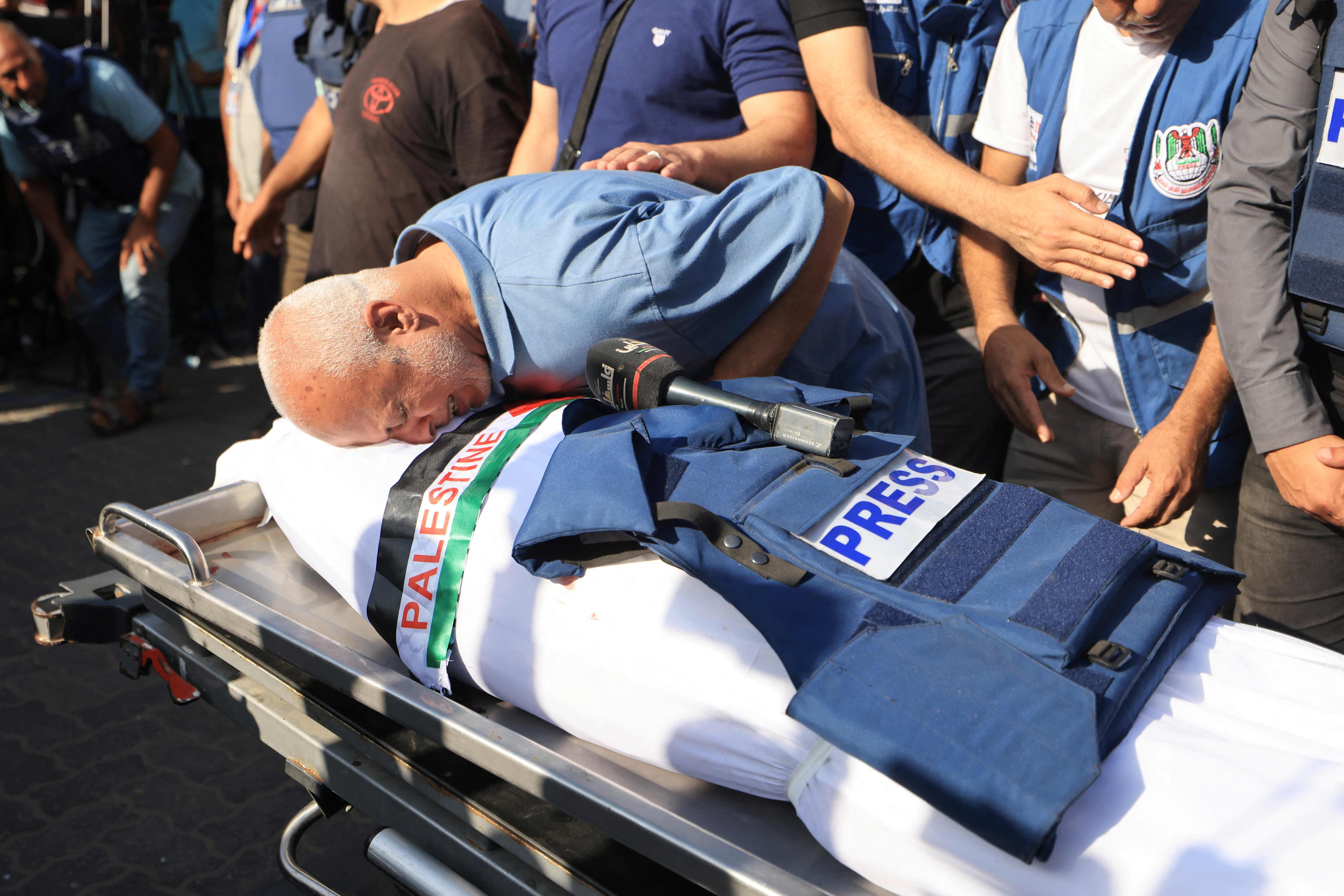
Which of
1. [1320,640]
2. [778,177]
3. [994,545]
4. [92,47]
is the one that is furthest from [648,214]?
[92,47]

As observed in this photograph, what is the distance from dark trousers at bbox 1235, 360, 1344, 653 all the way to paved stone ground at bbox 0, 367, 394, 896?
1869 millimetres

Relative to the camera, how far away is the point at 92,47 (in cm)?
470

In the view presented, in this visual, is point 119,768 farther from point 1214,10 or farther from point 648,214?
point 1214,10

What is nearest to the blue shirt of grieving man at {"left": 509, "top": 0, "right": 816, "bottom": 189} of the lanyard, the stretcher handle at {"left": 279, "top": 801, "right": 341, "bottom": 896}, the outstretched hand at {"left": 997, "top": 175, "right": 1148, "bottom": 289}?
the outstretched hand at {"left": 997, "top": 175, "right": 1148, "bottom": 289}

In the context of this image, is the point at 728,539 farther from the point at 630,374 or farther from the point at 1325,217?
the point at 1325,217

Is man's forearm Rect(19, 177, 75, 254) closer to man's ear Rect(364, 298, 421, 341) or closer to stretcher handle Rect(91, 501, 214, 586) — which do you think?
stretcher handle Rect(91, 501, 214, 586)

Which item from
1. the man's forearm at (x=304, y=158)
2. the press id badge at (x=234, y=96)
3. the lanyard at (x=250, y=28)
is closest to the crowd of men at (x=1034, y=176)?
the man's forearm at (x=304, y=158)

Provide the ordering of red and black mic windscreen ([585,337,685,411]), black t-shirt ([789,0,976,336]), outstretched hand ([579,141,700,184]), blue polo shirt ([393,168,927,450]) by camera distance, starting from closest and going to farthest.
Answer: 1. red and black mic windscreen ([585,337,685,411])
2. blue polo shirt ([393,168,927,450])
3. outstretched hand ([579,141,700,184])
4. black t-shirt ([789,0,976,336])

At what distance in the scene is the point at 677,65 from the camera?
2.09 meters

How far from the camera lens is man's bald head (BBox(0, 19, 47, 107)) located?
13.5 feet

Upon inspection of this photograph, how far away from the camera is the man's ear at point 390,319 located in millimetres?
1646

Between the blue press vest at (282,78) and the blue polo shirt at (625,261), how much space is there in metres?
2.27

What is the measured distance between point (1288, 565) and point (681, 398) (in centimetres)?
121

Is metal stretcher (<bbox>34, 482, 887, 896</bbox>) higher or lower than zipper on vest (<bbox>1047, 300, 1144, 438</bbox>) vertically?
lower
